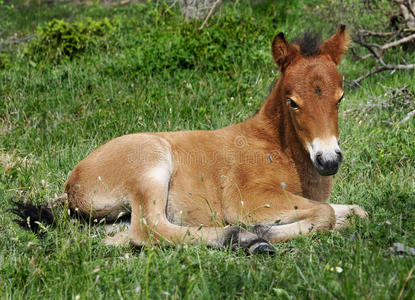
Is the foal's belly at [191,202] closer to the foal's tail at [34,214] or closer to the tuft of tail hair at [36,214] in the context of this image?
the tuft of tail hair at [36,214]

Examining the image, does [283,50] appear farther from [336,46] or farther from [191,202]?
[191,202]

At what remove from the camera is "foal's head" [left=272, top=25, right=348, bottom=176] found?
4016 millimetres

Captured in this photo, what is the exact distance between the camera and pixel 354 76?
25.8ft

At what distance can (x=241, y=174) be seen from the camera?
4.67 meters

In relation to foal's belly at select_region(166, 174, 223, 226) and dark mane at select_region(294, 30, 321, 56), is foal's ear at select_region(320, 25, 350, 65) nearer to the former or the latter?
dark mane at select_region(294, 30, 321, 56)

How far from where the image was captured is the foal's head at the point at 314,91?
13.2 ft

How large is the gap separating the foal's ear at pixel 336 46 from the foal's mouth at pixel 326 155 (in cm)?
99

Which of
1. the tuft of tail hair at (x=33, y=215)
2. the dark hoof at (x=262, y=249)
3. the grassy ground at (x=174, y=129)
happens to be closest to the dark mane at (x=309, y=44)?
the grassy ground at (x=174, y=129)

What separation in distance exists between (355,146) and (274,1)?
486 centimetres

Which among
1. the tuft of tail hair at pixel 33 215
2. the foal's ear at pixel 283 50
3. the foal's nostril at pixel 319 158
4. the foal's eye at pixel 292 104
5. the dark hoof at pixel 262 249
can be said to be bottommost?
the dark hoof at pixel 262 249

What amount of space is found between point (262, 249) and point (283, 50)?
178cm

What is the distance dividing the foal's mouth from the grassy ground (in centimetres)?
47

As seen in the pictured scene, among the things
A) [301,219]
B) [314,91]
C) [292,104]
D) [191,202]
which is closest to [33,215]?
[191,202]

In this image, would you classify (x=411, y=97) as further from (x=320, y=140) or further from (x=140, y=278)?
(x=140, y=278)
